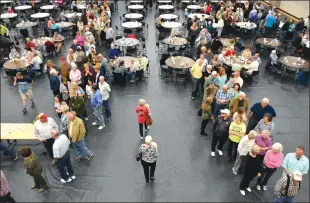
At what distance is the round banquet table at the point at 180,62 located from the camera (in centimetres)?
1005

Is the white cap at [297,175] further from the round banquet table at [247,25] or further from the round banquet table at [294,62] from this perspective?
the round banquet table at [247,25]

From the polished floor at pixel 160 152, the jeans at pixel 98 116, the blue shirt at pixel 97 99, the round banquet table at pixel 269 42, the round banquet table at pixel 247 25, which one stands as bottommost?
the polished floor at pixel 160 152

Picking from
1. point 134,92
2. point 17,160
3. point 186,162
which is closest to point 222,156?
point 186,162

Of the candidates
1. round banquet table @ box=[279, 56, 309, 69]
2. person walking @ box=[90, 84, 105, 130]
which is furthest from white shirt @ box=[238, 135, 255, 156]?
round banquet table @ box=[279, 56, 309, 69]

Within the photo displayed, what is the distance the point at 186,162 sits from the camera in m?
6.70

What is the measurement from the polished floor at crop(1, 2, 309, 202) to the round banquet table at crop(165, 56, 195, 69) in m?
0.80

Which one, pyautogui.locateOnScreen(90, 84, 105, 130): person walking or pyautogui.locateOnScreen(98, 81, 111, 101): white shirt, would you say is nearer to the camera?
pyautogui.locateOnScreen(90, 84, 105, 130): person walking

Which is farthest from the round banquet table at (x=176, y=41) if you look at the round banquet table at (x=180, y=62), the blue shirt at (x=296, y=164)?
the blue shirt at (x=296, y=164)

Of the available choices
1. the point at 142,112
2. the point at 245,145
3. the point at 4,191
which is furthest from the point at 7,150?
the point at 245,145

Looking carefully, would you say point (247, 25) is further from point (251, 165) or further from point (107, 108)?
point (251, 165)

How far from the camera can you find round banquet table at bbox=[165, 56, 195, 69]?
10.1m

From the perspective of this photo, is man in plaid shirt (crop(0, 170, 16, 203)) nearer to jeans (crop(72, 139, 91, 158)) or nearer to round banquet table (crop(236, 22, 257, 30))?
jeans (crop(72, 139, 91, 158))

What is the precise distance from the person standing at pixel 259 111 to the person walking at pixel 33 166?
17.0ft

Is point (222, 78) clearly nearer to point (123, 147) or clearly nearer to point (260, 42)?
point (123, 147)
